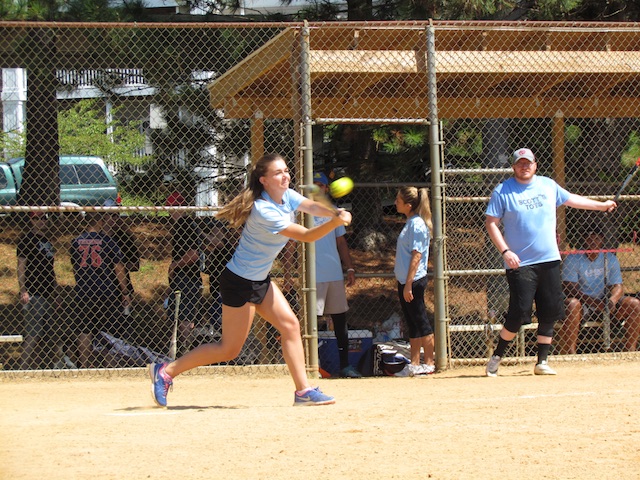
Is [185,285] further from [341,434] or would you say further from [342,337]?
[341,434]

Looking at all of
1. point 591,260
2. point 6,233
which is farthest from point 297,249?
point 6,233

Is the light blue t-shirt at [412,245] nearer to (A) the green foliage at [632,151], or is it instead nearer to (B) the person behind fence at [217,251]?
(B) the person behind fence at [217,251]

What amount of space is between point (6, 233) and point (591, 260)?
10.3 metres

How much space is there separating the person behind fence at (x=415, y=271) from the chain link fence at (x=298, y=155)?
0.17 m

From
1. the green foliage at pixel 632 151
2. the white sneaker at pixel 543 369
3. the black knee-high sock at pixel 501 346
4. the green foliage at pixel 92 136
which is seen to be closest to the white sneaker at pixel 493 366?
the black knee-high sock at pixel 501 346

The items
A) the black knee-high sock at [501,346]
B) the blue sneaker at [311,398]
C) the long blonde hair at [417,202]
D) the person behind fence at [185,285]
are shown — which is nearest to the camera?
the blue sneaker at [311,398]

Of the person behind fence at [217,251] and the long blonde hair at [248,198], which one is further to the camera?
the person behind fence at [217,251]

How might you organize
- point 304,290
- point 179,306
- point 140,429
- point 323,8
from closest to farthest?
point 140,429
point 304,290
point 179,306
point 323,8

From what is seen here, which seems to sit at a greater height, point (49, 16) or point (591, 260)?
point (49, 16)

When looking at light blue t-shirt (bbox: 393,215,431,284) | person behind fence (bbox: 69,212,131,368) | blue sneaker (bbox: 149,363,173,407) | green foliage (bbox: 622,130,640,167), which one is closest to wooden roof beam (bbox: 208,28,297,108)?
person behind fence (bbox: 69,212,131,368)

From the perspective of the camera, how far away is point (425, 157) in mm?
13875

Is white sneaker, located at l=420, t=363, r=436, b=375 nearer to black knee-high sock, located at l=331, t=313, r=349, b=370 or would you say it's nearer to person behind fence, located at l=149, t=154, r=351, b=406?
black knee-high sock, located at l=331, t=313, r=349, b=370

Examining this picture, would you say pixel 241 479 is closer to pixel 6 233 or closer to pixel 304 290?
pixel 304 290

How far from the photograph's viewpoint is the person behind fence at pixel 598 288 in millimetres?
9539
